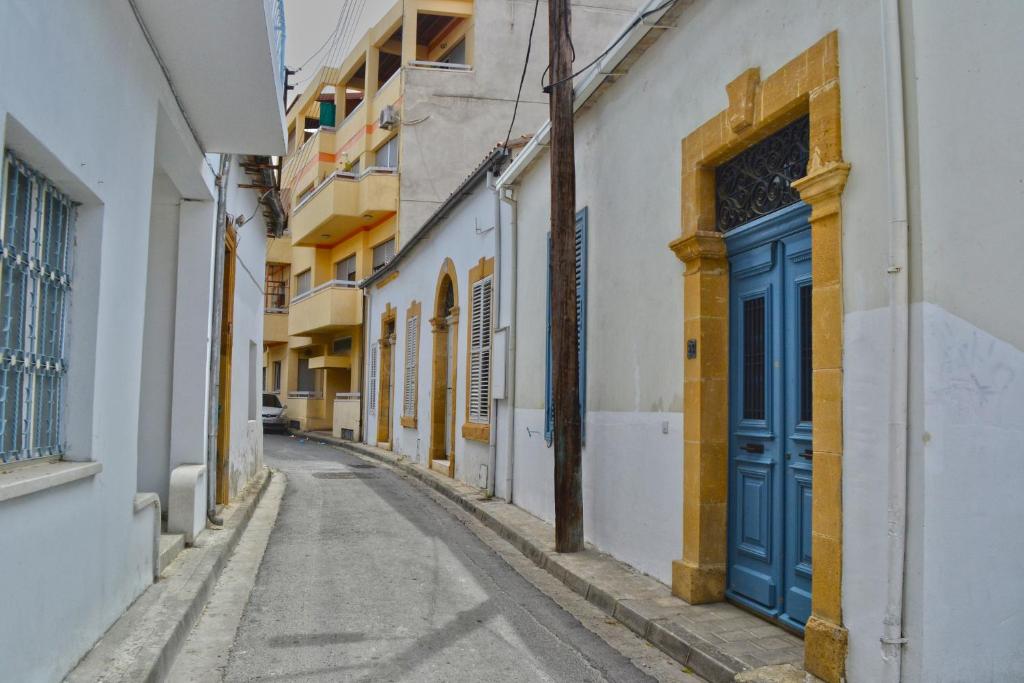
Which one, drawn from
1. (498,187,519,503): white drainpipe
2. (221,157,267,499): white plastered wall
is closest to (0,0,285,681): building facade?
(221,157,267,499): white plastered wall

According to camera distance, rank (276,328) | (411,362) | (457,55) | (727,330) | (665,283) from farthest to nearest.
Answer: (276,328) < (457,55) < (411,362) < (665,283) < (727,330)

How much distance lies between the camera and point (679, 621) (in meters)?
5.67

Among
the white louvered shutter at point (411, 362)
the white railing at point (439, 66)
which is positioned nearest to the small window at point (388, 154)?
the white railing at point (439, 66)

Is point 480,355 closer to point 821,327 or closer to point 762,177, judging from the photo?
point 762,177

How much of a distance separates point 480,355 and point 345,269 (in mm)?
17523

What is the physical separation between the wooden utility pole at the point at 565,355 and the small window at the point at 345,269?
68.7 feet

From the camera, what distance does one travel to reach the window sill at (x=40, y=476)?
354cm

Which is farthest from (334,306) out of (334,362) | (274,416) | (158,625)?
(158,625)

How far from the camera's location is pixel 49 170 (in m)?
4.21

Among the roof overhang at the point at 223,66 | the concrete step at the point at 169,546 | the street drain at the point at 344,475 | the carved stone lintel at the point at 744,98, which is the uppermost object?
the roof overhang at the point at 223,66

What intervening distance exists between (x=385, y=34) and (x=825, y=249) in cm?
2386

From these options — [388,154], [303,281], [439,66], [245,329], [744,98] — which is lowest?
[245,329]

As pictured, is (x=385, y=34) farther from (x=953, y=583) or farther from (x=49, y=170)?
(x=953, y=583)

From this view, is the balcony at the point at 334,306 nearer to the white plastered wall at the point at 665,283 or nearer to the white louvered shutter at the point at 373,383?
the white louvered shutter at the point at 373,383
